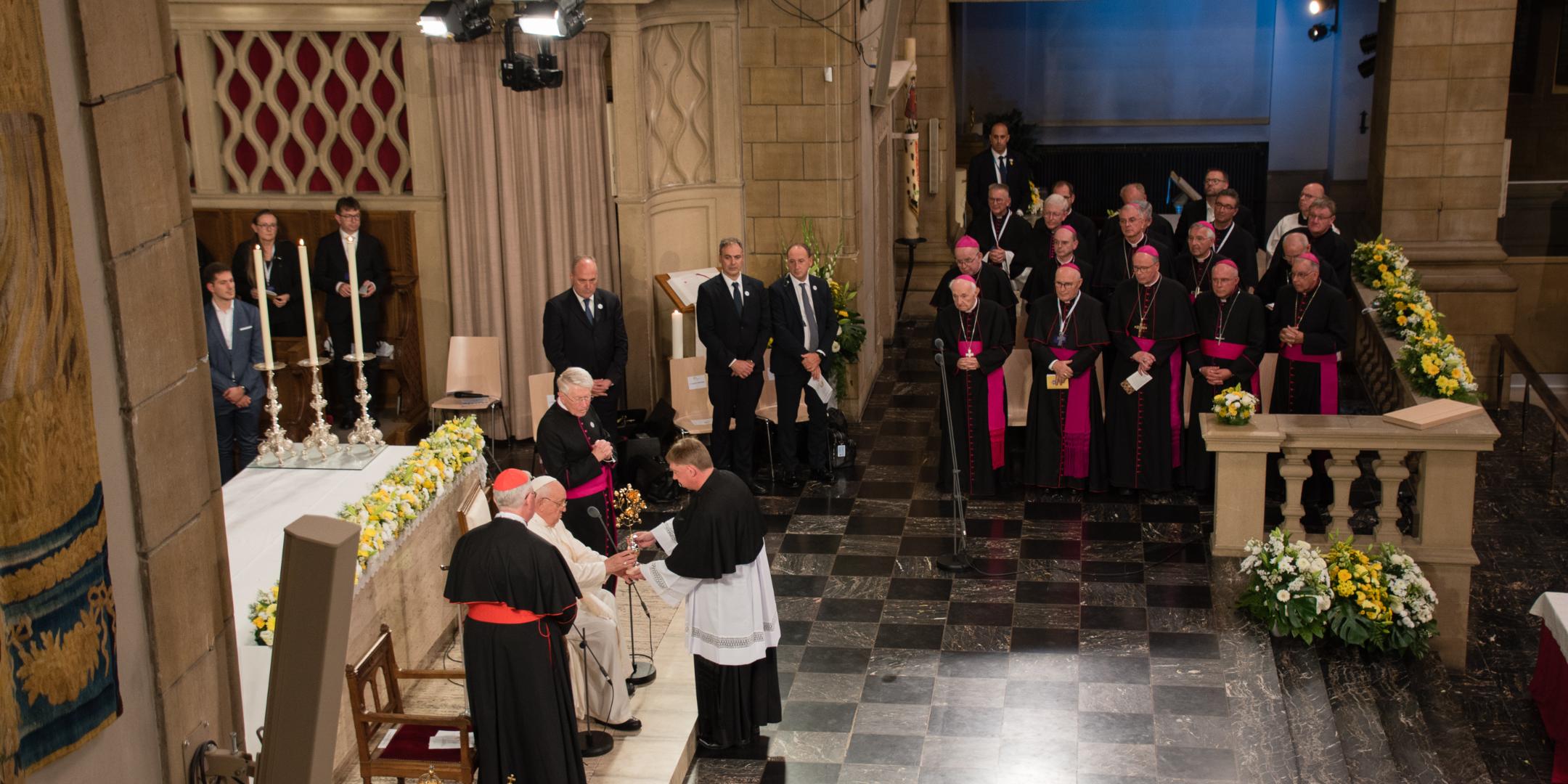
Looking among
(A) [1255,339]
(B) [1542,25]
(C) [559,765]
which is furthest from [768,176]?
(B) [1542,25]

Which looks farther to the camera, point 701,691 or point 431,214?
point 431,214

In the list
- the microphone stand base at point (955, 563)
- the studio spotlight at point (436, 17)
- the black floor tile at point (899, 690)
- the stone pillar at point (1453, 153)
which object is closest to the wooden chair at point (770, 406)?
the microphone stand base at point (955, 563)

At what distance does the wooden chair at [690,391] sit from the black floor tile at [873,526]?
1.41 meters

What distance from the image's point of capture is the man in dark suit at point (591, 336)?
→ 986 cm

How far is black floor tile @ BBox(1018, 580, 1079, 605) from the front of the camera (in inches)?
327

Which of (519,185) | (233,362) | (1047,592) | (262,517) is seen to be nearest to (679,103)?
(519,185)

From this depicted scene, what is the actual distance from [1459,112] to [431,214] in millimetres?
8575

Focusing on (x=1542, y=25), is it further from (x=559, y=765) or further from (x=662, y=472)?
(x=559, y=765)

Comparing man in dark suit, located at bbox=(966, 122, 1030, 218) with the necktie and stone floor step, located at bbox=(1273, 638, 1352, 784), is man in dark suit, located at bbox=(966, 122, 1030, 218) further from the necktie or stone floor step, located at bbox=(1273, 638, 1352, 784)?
stone floor step, located at bbox=(1273, 638, 1352, 784)

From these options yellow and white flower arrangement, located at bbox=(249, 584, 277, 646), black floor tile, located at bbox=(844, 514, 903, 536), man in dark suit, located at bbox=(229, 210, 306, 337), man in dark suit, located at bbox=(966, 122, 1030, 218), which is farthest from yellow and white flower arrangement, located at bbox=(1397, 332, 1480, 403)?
man in dark suit, located at bbox=(229, 210, 306, 337)

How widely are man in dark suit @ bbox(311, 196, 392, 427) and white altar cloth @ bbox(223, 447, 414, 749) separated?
3.46 meters

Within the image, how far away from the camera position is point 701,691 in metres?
6.64

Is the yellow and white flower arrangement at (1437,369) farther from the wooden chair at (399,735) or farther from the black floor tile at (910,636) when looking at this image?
the wooden chair at (399,735)

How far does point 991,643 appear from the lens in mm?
7758
